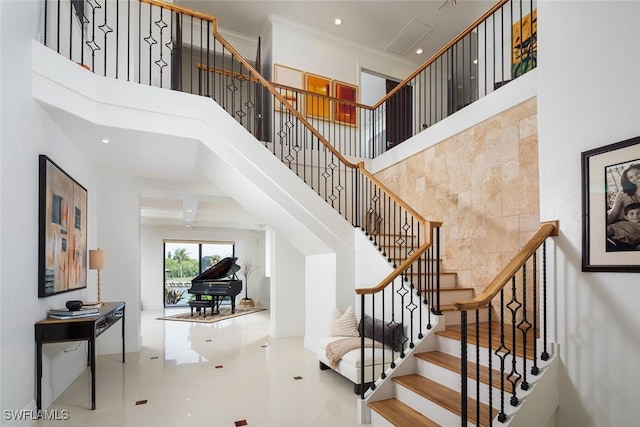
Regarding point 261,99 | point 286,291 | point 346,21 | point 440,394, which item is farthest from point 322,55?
point 440,394

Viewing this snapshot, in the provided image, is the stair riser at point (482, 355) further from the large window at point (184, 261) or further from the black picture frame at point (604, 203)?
the large window at point (184, 261)

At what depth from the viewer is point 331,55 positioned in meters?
8.04

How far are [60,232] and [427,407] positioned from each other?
4.06 metres

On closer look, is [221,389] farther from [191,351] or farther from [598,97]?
[598,97]

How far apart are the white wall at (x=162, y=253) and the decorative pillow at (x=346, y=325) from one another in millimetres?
7761

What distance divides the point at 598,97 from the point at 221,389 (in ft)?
14.7

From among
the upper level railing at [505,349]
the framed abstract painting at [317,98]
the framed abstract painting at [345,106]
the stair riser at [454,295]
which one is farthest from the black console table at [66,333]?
the framed abstract painting at [345,106]

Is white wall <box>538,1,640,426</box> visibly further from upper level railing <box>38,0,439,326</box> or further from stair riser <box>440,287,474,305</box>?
upper level railing <box>38,0,439,326</box>

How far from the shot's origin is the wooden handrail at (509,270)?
7.75 feet

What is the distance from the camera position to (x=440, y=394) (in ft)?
9.81

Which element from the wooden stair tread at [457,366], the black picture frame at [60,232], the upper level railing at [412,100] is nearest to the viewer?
the wooden stair tread at [457,366]

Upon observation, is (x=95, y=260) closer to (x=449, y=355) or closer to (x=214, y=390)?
(x=214, y=390)

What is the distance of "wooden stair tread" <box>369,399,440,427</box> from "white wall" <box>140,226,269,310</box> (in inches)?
366

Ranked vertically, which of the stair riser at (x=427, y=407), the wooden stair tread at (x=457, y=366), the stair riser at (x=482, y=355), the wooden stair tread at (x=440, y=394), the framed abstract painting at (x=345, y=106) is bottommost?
the stair riser at (x=427, y=407)
